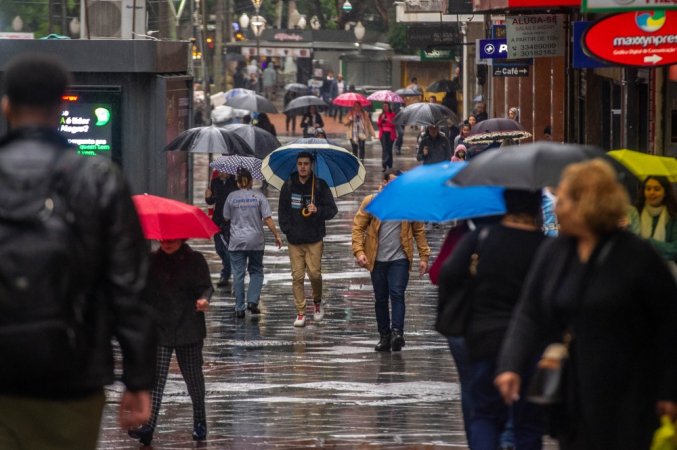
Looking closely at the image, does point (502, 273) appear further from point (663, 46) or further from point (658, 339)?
point (663, 46)

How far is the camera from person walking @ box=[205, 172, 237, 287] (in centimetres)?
1761

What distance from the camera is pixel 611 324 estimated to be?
17.1 feet

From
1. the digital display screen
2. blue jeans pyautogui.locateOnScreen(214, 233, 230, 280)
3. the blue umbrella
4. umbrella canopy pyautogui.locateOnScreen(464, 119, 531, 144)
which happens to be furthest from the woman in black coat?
umbrella canopy pyautogui.locateOnScreen(464, 119, 531, 144)

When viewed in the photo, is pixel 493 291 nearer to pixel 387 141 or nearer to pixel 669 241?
pixel 669 241

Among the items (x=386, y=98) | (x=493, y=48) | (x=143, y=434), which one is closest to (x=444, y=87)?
(x=386, y=98)

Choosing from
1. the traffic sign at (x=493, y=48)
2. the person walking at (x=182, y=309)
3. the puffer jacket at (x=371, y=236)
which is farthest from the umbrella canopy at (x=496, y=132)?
the person walking at (x=182, y=309)

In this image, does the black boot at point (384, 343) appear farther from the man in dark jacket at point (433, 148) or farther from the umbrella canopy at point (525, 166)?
the man in dark jacket at point (433, 148)

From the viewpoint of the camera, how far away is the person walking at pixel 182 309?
32.1ft

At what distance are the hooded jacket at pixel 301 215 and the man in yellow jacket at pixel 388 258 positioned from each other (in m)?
1.90

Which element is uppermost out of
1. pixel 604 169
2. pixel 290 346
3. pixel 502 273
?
pixel 604 169

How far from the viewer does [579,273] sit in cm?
532

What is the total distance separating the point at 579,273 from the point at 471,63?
47.1 meters

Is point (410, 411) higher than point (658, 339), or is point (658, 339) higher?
point (658, 339)

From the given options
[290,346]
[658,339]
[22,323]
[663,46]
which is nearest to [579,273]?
[658,339]
